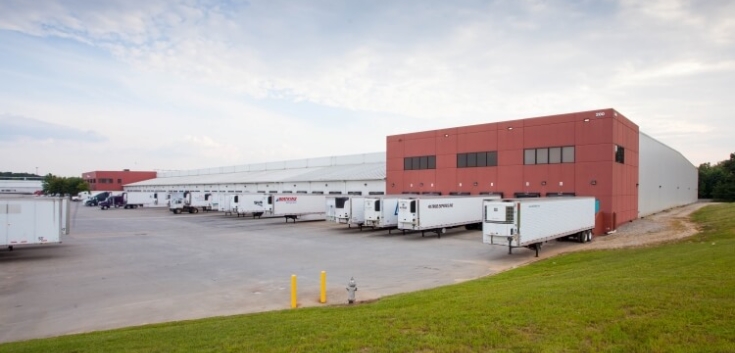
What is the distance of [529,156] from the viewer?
3631cm

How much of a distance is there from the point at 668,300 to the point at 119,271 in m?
18.5

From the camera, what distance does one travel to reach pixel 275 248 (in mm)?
24172

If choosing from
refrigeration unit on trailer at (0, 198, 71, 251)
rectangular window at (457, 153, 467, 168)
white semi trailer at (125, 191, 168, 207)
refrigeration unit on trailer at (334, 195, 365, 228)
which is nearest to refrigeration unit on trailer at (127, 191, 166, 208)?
white semi trailer at (125, 191, 168, 207)

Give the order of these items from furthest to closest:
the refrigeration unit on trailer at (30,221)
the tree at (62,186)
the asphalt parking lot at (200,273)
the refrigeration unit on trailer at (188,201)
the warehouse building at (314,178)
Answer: the tree at (62,186), the refrigeration unit on trailer at (188,201), the warehouse building at (314,178), the refrigeration unit on trailer at (30,221), the asphalt parking lot at (200,273)

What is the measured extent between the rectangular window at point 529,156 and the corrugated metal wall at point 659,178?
11865mm

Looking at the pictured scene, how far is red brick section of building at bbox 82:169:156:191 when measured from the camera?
4747 inches

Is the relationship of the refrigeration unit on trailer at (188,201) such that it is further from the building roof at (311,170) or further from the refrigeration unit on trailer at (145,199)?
the refrigeration unit on trailer at (145,199)

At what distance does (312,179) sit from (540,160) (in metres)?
31.5

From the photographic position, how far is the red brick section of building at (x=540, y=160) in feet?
105

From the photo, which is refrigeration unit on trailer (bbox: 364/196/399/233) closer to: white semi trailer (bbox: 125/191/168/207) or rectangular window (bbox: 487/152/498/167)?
rectangular window (bbox: 487/152/498/167)

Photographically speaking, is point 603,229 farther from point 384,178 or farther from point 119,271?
point 119,271

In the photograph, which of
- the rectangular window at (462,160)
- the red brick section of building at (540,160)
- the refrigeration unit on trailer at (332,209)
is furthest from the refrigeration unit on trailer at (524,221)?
the rectangular window at (462,160)

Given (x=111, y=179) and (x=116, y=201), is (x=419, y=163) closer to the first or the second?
(x=116, y=201)

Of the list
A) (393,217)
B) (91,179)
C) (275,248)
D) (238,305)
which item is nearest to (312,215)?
(393,217)
